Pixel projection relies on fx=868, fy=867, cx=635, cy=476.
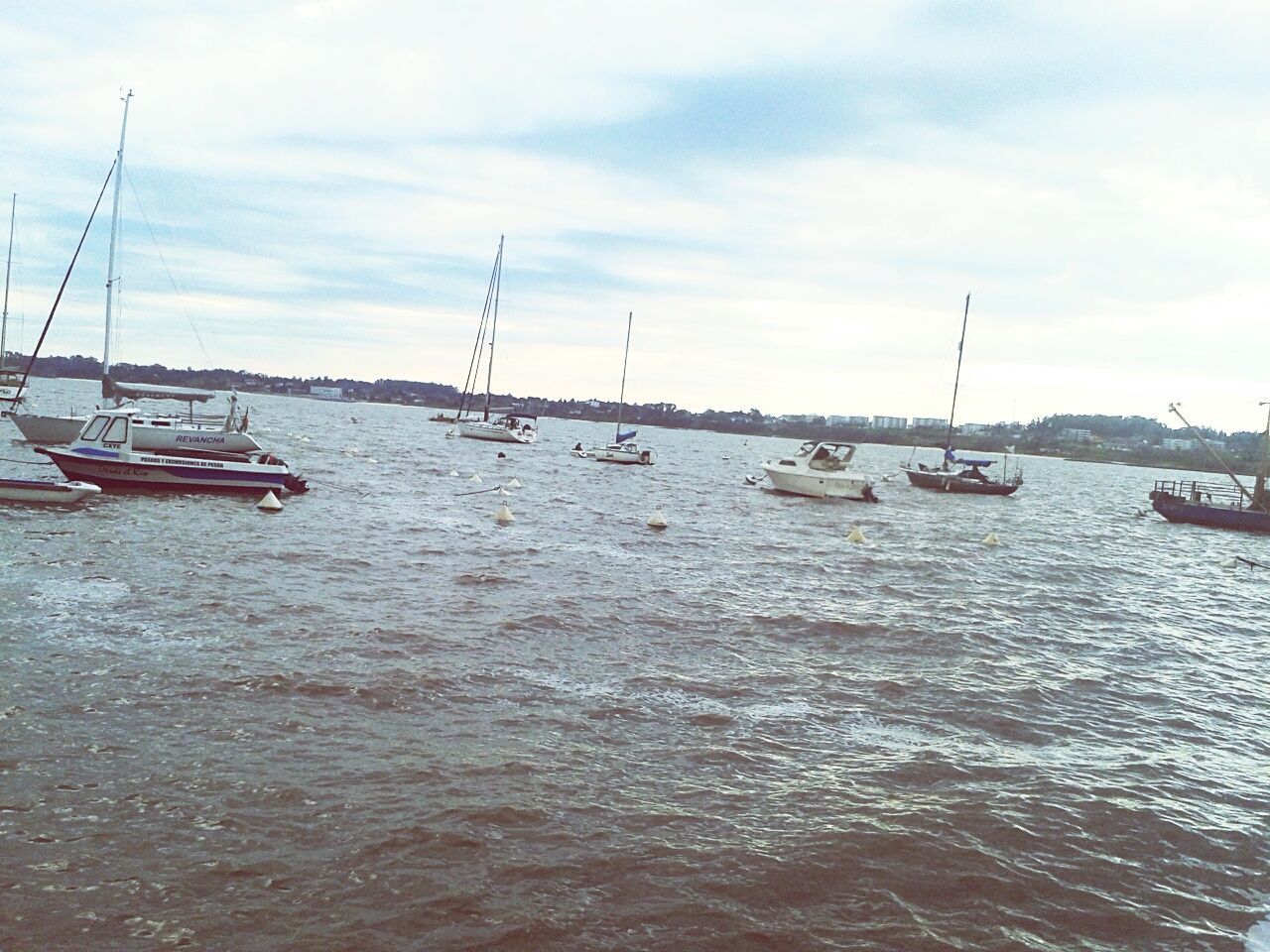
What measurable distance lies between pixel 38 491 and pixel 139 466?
179 inches

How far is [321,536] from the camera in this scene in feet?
79.3

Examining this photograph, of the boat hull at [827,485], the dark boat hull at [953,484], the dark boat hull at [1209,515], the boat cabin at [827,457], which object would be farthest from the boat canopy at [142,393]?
the dark boat hull at [1209,515]

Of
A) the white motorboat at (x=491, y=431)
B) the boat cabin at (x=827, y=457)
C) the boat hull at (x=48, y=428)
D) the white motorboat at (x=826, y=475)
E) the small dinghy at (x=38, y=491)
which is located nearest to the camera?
the small dinghy at (x=38, y=491)

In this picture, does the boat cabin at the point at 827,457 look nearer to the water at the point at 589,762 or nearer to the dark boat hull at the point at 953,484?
the dark boat hull at the point at 953,484

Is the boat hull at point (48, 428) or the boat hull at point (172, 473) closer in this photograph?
the boat hull at point (172, 473)

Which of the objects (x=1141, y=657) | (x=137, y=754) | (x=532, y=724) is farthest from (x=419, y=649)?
(x=1141, y=657)

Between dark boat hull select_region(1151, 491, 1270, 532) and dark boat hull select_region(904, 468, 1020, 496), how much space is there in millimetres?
14169

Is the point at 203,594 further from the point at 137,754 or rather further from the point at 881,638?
the point at 881,638

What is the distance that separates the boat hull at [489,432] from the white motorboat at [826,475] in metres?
47.4

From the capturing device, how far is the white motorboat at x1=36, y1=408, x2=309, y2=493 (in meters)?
29.6

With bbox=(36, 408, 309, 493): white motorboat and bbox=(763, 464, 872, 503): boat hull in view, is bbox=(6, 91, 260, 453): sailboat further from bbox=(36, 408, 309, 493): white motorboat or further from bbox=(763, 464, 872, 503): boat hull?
Result: bbox=(763, 464, 872, 503): boat hull

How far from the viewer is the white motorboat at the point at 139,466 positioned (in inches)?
1164

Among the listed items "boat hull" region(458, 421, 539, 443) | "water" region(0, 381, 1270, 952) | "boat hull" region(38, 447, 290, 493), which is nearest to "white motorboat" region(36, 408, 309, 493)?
"boat hull" region(38, 447, 290, 493)

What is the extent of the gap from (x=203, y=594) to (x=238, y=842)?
9952 millimetres
